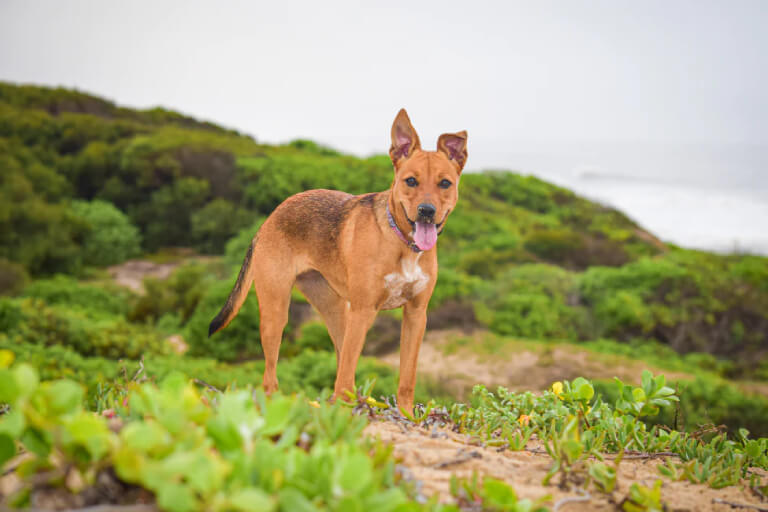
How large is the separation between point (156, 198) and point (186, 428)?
22.7 meters

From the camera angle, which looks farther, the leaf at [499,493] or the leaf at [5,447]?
the leaf at [499,493]

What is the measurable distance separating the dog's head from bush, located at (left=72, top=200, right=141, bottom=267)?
65.6 ft

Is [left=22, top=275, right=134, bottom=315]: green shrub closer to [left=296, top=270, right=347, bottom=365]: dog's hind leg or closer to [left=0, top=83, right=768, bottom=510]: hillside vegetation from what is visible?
[left=0, top=83, right=768, bottom=510]: hillside vegetation

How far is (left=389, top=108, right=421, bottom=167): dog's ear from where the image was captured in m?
3.98

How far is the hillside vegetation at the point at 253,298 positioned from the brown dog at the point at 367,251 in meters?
0.89

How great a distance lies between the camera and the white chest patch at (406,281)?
3.97m

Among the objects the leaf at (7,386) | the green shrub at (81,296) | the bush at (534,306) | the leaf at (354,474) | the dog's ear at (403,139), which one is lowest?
the green shrub at (81,296)

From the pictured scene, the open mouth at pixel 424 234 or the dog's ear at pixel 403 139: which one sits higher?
the dog's ear at pixel 403 139

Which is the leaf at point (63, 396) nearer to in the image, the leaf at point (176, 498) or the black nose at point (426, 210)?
the leaf at point (176, 498)

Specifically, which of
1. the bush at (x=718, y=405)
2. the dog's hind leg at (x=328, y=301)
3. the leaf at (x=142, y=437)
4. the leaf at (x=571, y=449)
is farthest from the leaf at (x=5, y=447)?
the bush at (x=718, y=405)

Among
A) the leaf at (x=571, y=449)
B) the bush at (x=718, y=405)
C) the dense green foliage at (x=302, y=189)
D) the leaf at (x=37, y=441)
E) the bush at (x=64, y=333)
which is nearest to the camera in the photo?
the leaf at (x=37, y=441)

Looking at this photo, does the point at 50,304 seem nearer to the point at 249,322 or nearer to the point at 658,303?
the point at 249,322

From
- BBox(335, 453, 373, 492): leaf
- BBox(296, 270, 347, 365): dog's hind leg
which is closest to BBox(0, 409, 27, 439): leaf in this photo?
BBox(335, 453, 373, 492): leaf

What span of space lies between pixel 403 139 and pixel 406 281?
1025 millimetres
